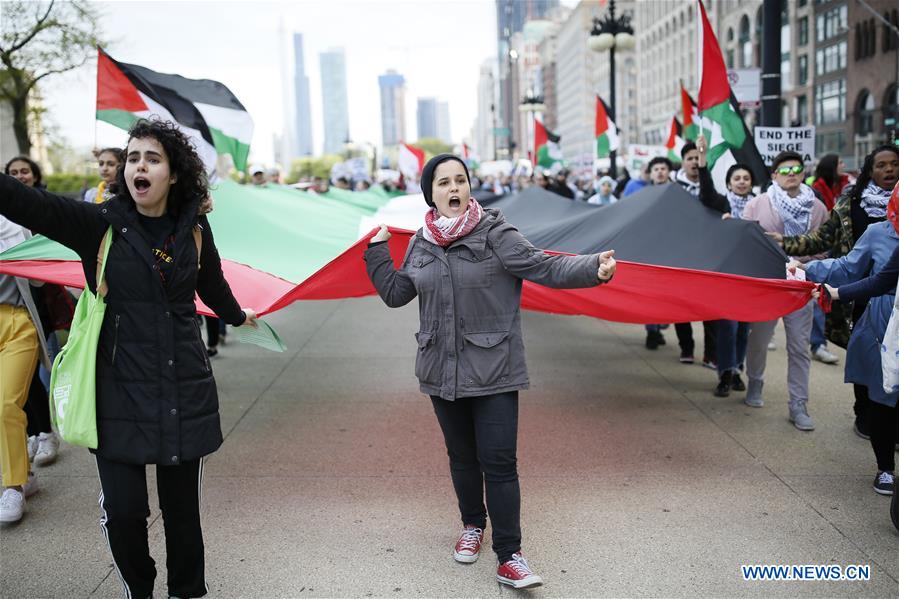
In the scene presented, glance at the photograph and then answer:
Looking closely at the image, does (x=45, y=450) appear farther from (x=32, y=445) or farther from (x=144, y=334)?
(x=144, y=334)

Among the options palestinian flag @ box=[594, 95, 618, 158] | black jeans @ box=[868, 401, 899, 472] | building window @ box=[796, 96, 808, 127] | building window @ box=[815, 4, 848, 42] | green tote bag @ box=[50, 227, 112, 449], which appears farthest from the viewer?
building window @ box=[796, 96, 808, 127]

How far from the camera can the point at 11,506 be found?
4.45m

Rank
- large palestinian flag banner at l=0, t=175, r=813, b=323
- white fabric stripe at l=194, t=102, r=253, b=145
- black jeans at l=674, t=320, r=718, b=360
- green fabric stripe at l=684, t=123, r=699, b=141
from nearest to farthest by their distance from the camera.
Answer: large palestinian flag banner at l=0, t=175, r=813, b=323, black jeans at l=674, t=320, r=718, b=360, white fabric stripe at l=194, t=102, r=253, b=145, green fabric stripe at l=684, t=123, r=699, b=141

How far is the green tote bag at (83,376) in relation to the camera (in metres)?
3.07

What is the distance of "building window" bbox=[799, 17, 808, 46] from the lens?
56.6 meters

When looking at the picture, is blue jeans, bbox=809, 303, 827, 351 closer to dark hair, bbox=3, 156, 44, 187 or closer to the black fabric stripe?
the black fabric stripe

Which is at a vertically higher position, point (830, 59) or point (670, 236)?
point (830, 59)

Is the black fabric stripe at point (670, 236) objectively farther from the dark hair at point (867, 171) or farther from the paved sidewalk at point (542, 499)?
the paved sidewalk at point (542, 499)

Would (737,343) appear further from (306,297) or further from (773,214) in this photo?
(306,297)

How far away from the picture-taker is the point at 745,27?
215ft

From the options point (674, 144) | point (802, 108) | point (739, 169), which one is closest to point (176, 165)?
point (739, 169)

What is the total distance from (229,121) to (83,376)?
6177 mm

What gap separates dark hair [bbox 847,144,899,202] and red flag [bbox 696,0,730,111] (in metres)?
2.74

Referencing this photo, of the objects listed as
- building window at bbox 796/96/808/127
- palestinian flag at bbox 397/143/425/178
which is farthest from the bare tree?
building window at bbox 796/96/808/127
